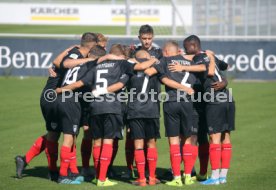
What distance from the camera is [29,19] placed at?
49562 mm

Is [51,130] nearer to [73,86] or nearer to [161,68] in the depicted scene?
Answer: [73,86]

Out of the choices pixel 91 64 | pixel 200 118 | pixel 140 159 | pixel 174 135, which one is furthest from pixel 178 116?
pixel 91 64

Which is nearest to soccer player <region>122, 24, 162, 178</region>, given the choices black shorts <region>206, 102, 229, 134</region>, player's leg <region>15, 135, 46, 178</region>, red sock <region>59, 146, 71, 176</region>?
red sock <region>59, 146, 71, 176</region>

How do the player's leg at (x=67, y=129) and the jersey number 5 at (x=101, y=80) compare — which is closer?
the jersey number 5 at (x=101, y=80)

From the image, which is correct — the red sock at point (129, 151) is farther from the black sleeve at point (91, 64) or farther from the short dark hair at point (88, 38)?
the short dark hair at point (88, 38)

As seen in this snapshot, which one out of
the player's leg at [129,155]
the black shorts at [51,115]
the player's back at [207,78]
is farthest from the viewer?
the player's leg at [129,155]

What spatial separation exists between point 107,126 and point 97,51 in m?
1.18

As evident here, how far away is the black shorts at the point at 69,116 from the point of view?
10969 mm

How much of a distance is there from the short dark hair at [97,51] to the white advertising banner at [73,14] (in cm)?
A: 3666

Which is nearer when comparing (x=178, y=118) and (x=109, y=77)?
(x=109, y=77)

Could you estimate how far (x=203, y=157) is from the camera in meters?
11.4

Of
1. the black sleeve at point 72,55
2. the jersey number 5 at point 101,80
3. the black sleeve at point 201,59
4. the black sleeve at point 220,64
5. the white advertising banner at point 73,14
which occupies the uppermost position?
the white advertising banner at point 73,14

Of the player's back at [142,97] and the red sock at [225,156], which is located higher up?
the player's back at [142,97]

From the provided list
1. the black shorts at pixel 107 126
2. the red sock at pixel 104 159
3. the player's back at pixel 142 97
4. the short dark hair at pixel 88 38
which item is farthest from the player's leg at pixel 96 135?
the short dark hair at pixel 88 38
